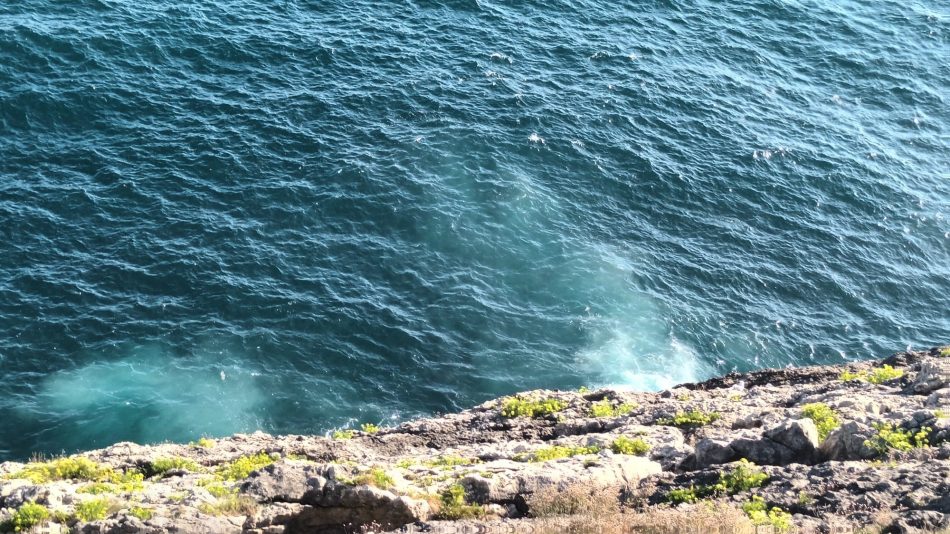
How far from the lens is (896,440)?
90.1 feet

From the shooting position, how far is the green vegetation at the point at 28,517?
84.0 ft

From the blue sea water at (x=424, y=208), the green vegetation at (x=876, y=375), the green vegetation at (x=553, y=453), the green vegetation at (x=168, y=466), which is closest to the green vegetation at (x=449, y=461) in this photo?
the green vegetation at (x=553, y=453)

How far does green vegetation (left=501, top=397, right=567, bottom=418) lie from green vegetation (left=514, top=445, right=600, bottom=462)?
263 inches

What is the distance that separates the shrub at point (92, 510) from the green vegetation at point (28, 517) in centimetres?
84

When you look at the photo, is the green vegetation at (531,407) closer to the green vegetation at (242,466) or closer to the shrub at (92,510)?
the green vegetation at (242,466)

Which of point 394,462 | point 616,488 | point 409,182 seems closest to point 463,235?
point 409,182

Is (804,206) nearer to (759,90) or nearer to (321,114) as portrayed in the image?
(759,90)

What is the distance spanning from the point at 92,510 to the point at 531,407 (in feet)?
57.5

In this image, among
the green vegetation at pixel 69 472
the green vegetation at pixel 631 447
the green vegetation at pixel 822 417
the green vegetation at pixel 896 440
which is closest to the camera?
the green vegetation at pixel 896 440

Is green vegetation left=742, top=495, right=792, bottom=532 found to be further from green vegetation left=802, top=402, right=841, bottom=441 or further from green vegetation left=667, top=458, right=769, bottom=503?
green vegetation left=802, top=402, right=841, bottom=441

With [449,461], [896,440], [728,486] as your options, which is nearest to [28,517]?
[449,461]

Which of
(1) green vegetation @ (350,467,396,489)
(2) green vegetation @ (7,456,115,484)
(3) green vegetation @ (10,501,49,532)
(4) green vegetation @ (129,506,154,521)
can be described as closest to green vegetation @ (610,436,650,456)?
(1) green vegetation @ (350,467,396,489)

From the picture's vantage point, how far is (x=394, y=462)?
32.5m

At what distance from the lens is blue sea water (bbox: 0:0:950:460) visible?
54312 millimetres
